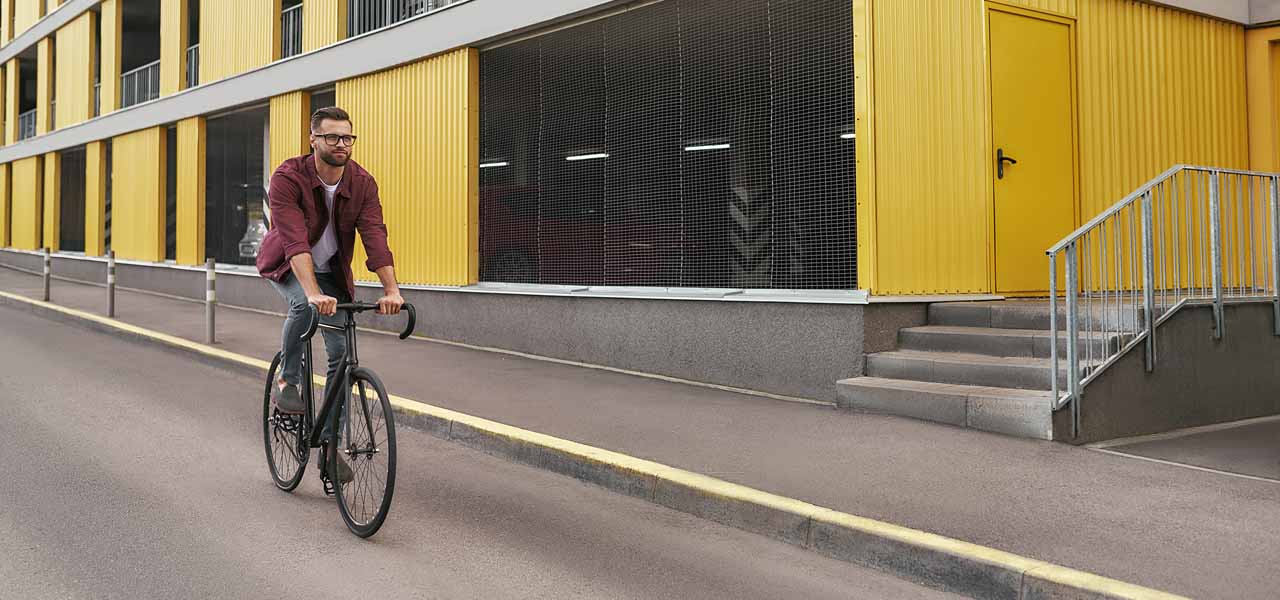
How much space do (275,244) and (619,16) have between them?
621 cm

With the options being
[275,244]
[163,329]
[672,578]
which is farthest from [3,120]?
[672,578]

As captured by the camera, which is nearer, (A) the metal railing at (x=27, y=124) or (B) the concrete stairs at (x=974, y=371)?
(B) the concrete stairs at (x=974, y=371)

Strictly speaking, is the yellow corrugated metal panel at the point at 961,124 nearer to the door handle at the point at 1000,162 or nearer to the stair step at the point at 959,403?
the door handle at the point at 1000,162

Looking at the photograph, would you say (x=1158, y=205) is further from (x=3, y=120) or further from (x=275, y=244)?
(x=3, y=120)

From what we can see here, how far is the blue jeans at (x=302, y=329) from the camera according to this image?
4664 mm

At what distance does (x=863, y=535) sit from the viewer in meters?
4.26

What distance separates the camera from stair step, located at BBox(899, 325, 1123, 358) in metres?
6.79

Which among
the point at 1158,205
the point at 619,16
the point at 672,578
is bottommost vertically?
the point at 672,578

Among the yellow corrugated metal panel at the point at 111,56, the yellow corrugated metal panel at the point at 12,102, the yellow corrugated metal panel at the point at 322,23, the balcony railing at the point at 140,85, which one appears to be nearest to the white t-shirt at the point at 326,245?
the yellow corrugated metal panel at the point at 322,23

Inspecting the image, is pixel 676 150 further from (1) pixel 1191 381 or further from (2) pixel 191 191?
(2) pixel 191 191

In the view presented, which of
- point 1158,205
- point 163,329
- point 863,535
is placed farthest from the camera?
point 163,329

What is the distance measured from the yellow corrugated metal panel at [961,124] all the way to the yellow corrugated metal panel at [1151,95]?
0.05ft

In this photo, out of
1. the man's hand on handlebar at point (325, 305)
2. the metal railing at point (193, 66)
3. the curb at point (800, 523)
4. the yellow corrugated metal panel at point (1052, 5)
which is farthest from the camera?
the metal railing at point (193, 66)

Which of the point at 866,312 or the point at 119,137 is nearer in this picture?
the point at 866,312
